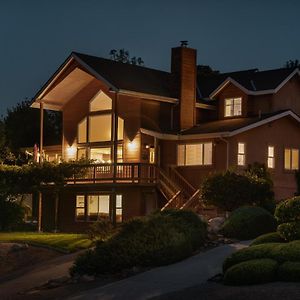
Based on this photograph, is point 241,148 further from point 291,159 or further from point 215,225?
point 215,225

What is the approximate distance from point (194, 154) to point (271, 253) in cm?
2325

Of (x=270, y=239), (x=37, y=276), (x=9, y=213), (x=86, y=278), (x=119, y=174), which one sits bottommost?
(x=37, y=276)

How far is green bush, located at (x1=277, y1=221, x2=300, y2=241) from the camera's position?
70.5 ft

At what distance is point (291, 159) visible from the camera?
43.9 m

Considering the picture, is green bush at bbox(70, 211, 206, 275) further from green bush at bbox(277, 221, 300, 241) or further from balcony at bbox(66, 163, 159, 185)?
balcony at bbox(66, 163, 159, 185)

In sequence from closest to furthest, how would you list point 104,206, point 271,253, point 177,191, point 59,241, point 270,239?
point 271,253
point 270,239
point 59,241
point 177,191
point 104,206

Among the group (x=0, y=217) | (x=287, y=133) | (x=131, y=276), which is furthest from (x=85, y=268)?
(x=287, y=133)

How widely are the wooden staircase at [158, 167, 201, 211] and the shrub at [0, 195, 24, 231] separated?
25.2ft

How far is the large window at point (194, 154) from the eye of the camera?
40.9 meters

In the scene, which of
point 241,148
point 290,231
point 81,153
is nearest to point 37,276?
point 290,231

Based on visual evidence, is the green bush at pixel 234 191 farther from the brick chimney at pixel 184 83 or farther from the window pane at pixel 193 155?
the brick chimney at pixel 184 83

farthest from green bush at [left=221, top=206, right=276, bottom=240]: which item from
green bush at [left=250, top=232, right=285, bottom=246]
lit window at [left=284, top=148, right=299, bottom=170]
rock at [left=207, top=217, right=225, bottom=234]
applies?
lit window at [left=284, top=148, right=299, bottom=170]

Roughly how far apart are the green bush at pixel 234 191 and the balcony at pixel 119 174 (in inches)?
286

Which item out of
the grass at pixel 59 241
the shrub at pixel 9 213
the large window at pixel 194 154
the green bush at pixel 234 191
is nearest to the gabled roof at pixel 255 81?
the large window at pixel 194 154
